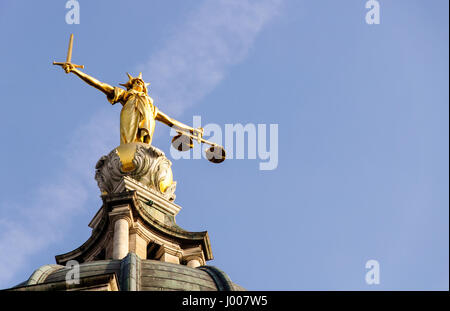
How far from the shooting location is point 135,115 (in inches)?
2640

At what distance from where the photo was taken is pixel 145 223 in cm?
6241

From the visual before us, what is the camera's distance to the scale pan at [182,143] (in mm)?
68562

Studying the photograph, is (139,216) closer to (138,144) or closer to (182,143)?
(138,144)

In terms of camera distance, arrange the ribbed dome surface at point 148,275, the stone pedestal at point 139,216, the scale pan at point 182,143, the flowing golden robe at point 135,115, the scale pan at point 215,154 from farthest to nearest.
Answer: the scale pan at point 182,143 → the scale pan at point 215,154 → the flowing golden robe at point 135,115 → the stone pedestal at point 139,216 → the ribbed dome surface at point 148,275

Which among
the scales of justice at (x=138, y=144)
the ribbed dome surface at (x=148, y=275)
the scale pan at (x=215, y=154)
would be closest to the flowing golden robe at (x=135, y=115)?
the scales of justice at (x=138, y=144)

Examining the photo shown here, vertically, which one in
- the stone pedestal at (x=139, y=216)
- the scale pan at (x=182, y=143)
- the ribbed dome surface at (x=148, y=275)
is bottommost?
the ribbed dome surface at (x=148, y=275)

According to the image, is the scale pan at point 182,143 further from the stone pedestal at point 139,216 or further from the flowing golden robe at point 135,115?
the stone pedestal at point 139,216

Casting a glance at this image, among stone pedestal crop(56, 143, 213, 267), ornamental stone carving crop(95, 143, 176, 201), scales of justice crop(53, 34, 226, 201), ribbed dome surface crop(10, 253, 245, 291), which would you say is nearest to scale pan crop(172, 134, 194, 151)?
scales of justice crop(53, 34, 226, 201)

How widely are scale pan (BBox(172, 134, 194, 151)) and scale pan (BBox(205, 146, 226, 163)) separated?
1.03 metres

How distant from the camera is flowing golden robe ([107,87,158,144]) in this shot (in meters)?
66.3

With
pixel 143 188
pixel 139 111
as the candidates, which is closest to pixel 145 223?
pixel 143 188

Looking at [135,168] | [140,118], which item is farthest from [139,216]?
[140,118]

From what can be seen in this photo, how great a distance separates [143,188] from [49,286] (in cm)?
1751
